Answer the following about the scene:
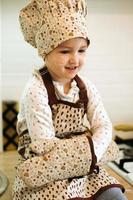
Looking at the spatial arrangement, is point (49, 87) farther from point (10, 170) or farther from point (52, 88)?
point (10, 170)

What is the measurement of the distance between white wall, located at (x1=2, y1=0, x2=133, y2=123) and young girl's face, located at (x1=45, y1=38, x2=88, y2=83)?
558 millimetres

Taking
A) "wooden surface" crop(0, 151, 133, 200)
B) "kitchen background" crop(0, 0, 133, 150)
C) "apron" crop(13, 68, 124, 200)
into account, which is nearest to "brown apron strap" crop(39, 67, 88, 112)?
"apron" crop(13, 68, 124, 200)

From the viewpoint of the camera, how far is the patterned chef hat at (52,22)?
853mm

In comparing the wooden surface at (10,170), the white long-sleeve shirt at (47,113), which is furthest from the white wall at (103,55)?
the white long-sleeve shirt at (47,113)

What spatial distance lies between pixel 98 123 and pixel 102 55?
2.08 ft

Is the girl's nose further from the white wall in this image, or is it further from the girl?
the white wall

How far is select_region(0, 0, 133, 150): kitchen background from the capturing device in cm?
143

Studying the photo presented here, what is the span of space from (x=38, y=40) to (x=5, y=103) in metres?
0.62

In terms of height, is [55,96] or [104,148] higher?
[55,96]

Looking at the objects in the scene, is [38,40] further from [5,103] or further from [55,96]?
[5,103]

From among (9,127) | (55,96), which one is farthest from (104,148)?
(9,127)

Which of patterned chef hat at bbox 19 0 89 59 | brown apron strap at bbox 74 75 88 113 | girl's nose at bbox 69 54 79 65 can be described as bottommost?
brown apron strap at bbox 74 75 88 113

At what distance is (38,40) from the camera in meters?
0.89

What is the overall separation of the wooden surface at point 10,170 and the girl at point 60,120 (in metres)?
0.19
